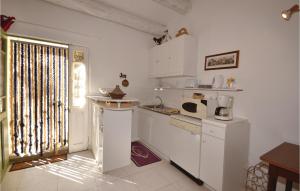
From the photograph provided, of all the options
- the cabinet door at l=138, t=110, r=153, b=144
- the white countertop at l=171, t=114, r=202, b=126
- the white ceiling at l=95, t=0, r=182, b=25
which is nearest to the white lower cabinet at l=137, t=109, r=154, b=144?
the cabinet door at l=138, t=110, r=153, b=144

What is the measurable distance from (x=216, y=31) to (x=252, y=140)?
1945 mm

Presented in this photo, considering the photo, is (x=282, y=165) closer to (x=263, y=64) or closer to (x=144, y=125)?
→ (x=263, y=64)

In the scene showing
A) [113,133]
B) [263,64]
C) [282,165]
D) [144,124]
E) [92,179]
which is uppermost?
[263,64]

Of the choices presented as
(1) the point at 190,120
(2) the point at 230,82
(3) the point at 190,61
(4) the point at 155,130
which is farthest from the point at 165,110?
(2) the point at 230,82

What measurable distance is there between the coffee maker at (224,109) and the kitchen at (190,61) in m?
0.13

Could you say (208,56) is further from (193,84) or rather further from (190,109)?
(190,109)

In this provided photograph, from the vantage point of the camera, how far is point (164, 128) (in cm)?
289

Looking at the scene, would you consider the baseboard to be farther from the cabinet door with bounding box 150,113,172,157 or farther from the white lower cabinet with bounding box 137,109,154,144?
the white lower cabinet with bounding box 137,109,154,144

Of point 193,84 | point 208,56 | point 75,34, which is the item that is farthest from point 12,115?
point 208,56

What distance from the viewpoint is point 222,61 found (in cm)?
254

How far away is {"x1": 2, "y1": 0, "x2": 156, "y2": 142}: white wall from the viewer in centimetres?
250

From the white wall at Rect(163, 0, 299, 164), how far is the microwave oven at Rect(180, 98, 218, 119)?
16.4 inches

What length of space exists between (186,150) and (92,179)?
156 centimetres

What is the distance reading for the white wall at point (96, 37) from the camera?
250 cm
